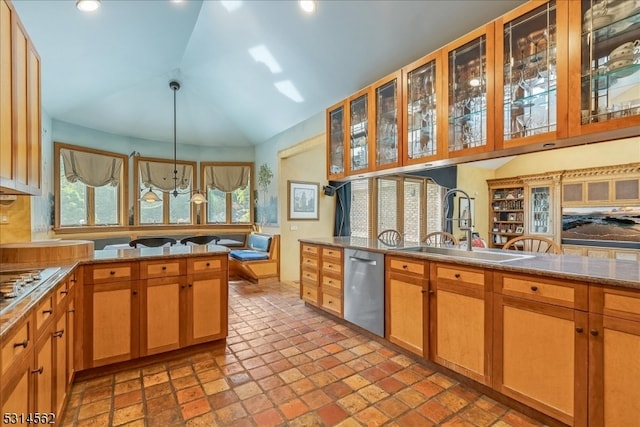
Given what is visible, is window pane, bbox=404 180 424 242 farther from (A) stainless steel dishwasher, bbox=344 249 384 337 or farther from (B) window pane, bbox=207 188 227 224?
(B) window pane, bbox=207 188 227 224

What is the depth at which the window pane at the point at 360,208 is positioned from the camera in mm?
6012

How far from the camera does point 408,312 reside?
8.49 feet

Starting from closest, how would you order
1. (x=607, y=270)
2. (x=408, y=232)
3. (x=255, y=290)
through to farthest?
(x=607, y=270)
(x=255, y=290)
(x=408, y=232)

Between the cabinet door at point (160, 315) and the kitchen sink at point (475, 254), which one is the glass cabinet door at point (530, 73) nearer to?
the kitchen sink at point (475, 254)

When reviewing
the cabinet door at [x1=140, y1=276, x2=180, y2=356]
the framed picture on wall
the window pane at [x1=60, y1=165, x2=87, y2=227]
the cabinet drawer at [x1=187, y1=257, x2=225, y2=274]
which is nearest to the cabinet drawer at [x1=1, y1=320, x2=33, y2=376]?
the cabinet door at [x1=140, y1=276, x2=180, y2=356]

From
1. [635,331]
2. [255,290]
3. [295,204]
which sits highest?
[295,204]

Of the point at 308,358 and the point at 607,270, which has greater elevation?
the point at 607,270

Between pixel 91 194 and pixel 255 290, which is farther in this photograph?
pixel 91 194

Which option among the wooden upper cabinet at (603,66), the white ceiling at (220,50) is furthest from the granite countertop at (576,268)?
the white ceiling at (220,50)

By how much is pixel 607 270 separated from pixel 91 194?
676 cm

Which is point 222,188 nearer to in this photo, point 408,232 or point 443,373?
point 408,232

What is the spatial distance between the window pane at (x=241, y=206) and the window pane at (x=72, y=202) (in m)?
2.63

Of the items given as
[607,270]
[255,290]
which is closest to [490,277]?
[607,270]

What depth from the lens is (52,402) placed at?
1.57 meters
